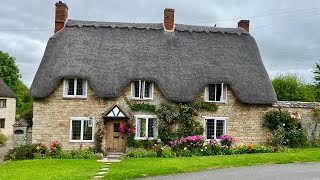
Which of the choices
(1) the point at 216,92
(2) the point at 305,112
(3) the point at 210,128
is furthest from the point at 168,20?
(2) the point at 305,112

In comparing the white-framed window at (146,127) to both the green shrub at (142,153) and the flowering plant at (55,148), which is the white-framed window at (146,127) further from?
the flowering plant at (55,148)

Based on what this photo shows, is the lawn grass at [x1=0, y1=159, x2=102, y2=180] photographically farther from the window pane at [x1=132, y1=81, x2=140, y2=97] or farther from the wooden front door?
the window pane at [x1=132, y1=81, x2=140, y2=97]

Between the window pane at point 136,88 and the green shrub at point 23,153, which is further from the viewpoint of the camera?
the window pane at point 136,88

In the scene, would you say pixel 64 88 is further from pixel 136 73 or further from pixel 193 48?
pixel 193 48

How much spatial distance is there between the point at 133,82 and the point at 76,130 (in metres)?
4.83

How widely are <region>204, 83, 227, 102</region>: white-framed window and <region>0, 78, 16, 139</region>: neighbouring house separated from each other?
28.3 m

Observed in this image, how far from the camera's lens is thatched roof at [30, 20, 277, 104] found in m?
22.8

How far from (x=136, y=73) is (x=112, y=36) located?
13.2 ft

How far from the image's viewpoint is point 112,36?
2542cm

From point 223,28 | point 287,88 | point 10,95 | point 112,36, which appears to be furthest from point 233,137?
point 10,95

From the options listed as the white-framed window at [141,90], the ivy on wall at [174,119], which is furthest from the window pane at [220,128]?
the white-framed window at [141,90]

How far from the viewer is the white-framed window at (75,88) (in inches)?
905

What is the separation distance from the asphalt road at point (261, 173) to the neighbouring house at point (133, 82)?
7328 millimetres

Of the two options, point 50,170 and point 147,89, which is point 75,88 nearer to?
point 147,89
